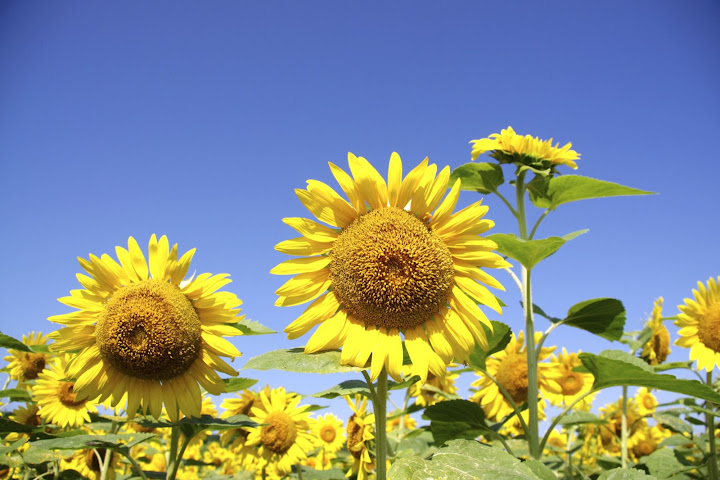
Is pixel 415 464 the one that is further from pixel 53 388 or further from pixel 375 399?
pixel 53 388

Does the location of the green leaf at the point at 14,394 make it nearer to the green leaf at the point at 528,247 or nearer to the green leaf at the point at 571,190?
the green leaf at the point at 528,247

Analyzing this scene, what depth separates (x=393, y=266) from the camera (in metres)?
2.19

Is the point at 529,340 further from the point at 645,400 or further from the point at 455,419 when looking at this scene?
the point at 645,400

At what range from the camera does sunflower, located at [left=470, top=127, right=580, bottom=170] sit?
366 cm

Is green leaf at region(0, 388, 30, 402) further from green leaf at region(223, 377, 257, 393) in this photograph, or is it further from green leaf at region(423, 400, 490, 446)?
green leaf at region(423, 400, 490, 446)

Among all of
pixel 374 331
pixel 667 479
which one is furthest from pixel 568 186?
pixel 667 479

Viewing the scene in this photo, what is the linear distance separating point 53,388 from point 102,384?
2.57 meters

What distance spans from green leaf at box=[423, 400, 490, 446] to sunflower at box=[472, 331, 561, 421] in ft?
4.45

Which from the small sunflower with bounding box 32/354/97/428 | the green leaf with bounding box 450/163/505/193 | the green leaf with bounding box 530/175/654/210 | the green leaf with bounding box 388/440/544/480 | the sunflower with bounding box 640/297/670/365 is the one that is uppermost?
the green leaf with bounding box 450/163/505/193

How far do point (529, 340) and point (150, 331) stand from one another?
2.23 m

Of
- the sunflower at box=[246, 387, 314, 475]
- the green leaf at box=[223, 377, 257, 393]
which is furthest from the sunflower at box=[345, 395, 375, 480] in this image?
the green leaf at box=[223, 377, 257, 393]

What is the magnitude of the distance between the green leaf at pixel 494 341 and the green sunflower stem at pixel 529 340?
0.63 feet

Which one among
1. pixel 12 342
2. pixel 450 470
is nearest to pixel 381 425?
pixel 450 470

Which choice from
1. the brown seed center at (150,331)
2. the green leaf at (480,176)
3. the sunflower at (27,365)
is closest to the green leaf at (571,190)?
the green leaf at (480,176)
